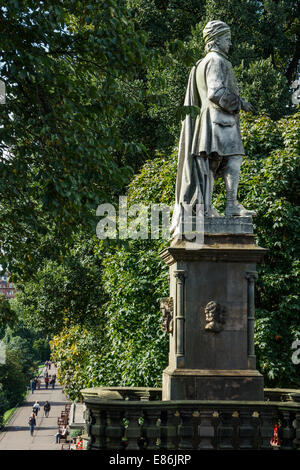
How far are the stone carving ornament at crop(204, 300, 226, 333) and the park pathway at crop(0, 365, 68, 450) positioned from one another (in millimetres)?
30905

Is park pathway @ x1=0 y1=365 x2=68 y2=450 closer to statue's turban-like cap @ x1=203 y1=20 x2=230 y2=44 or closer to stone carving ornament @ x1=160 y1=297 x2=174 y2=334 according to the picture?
stone carving ornament @ x1=160 y1=297 x2=174 y2=334

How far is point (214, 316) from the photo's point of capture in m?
8.97

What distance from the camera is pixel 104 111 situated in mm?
9789

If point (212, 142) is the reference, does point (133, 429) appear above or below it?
below

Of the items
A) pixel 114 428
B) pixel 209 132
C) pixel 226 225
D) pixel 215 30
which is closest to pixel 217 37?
pixel 215 30

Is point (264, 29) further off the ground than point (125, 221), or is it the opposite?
point (264, 29)

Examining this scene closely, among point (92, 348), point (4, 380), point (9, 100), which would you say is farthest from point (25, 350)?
point (9, 100)

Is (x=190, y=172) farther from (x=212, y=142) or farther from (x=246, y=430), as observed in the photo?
(x=246, y=430)

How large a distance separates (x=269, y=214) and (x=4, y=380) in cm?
5627

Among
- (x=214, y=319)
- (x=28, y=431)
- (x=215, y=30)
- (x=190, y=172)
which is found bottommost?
(x=28, y=431)

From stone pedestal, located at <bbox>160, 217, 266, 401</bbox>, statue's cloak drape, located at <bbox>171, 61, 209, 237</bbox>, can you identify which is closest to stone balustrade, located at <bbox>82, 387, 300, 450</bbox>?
stone pedestal, located at <bbox>160, 217, 266, 401</bbox>

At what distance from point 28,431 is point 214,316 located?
45444mm
